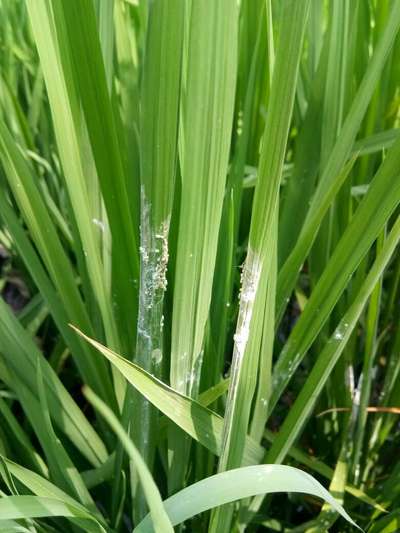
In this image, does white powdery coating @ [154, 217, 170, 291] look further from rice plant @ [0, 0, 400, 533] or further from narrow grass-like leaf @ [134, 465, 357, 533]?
narrow grass-like leaf @ [134, 465, 357, 533]

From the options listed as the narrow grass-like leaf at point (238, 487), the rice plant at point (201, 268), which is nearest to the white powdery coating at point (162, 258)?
the rice plant at point (201, 268)

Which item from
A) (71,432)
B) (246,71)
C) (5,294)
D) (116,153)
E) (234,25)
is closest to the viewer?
(234,25)

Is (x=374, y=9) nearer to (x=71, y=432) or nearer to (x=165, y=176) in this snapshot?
(x=165, y=176)

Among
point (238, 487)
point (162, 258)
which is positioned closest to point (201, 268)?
point (162, 258)

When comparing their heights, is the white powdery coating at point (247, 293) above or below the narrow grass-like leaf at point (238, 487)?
above

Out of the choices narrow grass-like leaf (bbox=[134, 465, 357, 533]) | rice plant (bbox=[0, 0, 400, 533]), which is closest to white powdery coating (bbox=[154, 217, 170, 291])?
rice plant (bbox=[0, 0, 400, 533])

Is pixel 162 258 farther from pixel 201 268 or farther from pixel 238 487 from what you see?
pixel 238 487

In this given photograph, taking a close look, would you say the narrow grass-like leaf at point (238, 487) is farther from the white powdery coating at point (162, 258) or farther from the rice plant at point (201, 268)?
the white powdery coating at point (162, 258)

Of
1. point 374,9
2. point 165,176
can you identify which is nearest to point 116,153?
point 165,176
